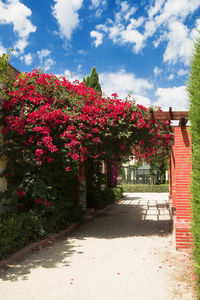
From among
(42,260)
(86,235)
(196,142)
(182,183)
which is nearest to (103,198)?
(86,235)

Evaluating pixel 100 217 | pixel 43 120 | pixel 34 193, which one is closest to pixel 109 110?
pixel 43 120

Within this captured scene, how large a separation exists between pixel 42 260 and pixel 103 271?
1.60 metres

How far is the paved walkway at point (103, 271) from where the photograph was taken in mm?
4570

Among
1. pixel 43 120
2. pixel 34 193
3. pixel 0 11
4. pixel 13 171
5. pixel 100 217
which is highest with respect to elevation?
pixel 0 11

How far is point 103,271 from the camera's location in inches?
222

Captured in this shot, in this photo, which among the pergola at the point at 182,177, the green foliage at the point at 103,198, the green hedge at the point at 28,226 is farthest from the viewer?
the green foliage at the point at 103,198

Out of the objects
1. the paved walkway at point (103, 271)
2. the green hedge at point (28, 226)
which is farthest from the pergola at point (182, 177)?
the green hedge at point (28, 226)

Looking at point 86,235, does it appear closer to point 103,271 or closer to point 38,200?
point 38,200

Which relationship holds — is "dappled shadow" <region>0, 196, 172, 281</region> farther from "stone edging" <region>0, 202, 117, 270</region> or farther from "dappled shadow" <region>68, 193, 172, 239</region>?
"stone edging" <region>0, 202, 117, 270</region>

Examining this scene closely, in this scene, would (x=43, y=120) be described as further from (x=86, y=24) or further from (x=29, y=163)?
(x=86, y=24)

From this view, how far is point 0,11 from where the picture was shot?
662 cm

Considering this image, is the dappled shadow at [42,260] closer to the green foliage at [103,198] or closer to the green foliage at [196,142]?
the green foliage at [196,142]

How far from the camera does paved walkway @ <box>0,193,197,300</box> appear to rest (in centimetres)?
457

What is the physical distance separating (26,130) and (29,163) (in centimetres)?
102
